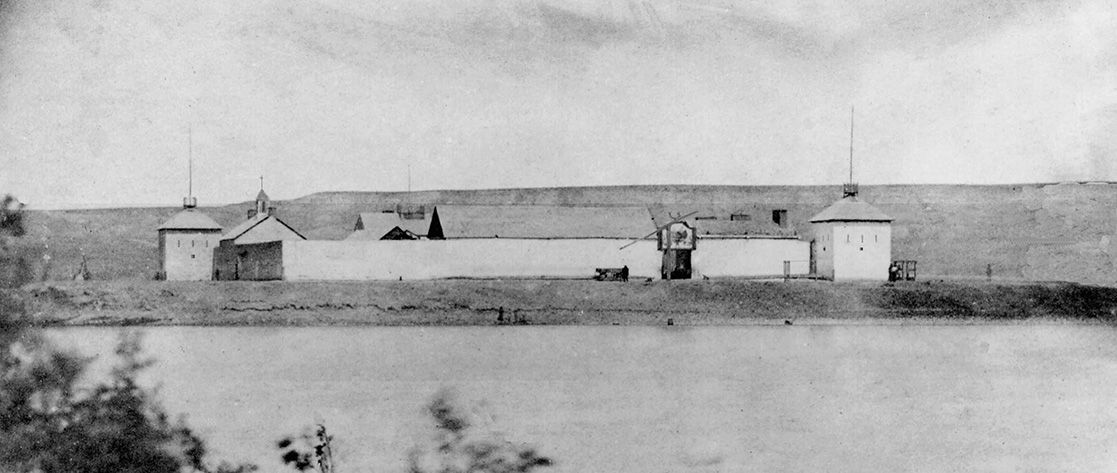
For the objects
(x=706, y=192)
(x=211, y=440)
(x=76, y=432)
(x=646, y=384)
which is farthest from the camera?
(x=706, y=192)

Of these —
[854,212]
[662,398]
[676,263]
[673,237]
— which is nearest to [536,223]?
[673,237]

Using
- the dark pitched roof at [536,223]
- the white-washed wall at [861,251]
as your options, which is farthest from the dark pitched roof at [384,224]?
the white-washed wall at [861,251]

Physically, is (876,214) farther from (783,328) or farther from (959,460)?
(959,460)

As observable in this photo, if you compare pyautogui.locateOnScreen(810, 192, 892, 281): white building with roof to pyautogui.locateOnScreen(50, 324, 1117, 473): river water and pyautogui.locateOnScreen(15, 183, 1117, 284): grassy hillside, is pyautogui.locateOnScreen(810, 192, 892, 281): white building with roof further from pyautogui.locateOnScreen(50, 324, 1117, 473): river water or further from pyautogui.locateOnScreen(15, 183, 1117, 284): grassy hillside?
pyautogui.locateOnScreen(50, 324, 1117, 473): river water

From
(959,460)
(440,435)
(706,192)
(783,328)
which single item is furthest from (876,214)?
(706,192)

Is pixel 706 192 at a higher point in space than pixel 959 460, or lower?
higher

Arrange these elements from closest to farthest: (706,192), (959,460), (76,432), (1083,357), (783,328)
Answer: (76,432), (959,460), (1083,357), (783,328), (706,192)

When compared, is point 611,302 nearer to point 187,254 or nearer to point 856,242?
point 856,242
